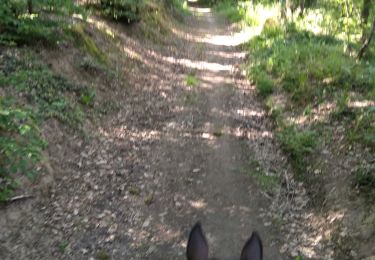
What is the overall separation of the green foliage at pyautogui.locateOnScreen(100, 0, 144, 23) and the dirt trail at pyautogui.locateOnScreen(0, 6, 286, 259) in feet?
12.8

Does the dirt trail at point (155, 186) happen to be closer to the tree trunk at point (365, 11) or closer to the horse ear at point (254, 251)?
the horse ear at point (254, 251)

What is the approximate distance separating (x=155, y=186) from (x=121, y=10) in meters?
8.75

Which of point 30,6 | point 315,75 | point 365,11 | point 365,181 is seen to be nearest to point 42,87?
point 30,6

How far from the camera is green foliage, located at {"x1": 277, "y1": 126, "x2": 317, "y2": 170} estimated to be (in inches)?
298

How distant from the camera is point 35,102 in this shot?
7.72m

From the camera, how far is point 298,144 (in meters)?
7.82

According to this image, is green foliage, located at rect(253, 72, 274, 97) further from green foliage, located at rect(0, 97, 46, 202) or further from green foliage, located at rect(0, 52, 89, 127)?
green foliage, located at rect(0, 97, 46, 202)

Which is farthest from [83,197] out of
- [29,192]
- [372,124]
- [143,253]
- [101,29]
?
[101,29]

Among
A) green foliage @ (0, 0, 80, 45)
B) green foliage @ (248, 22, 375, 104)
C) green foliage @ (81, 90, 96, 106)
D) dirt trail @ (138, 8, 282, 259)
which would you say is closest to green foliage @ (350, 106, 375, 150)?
green foliage @ (248, 22, 375, 104)

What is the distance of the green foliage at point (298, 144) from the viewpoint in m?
7.57

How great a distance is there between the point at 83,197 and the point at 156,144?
226 centimetres

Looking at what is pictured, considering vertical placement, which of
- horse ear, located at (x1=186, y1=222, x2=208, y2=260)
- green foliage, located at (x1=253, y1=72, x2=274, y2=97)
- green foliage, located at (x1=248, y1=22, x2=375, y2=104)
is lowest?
green foliage, located at (x1=253, y1=72, x2=274, y2=97)

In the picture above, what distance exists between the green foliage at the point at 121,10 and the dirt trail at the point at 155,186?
389 centimetres

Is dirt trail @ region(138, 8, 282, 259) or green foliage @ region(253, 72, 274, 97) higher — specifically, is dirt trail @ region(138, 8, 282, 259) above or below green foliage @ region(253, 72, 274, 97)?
below
